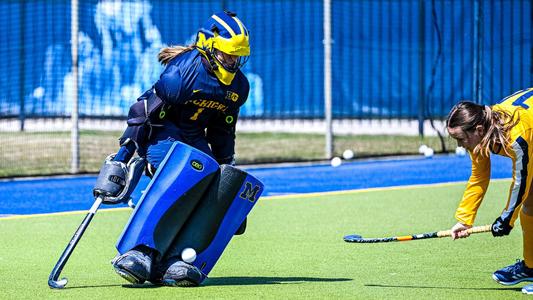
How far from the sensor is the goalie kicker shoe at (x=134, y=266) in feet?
21.5

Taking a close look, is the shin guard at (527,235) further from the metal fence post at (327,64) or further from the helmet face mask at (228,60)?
the metal fence post at (327,64)

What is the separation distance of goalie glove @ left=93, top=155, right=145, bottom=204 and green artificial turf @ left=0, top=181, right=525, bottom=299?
53 cm

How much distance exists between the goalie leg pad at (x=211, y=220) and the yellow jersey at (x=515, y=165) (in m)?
1.32

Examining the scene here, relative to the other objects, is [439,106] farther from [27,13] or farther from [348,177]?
[27,13]

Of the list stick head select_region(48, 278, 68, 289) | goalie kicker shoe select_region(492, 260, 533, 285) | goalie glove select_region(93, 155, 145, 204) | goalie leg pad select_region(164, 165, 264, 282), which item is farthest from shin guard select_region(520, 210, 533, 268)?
stick head select_region(48, 278, 68, 289)

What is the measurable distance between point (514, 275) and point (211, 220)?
185 centimetres

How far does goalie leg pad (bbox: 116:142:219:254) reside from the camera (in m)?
6.66

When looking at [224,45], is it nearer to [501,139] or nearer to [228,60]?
[228,60]

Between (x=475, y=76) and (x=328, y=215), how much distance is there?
802 centimetres

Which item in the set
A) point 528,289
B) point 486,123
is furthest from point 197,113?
point 528,289

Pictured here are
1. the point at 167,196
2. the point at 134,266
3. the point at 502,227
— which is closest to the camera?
the point at 502,227

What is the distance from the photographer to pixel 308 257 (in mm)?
7867

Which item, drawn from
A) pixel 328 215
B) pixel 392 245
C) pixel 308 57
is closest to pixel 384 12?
pixel 308 57

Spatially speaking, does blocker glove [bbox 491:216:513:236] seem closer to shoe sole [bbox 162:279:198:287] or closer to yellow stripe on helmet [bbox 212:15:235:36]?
shoe sole [bbox 162:279:198:287]
